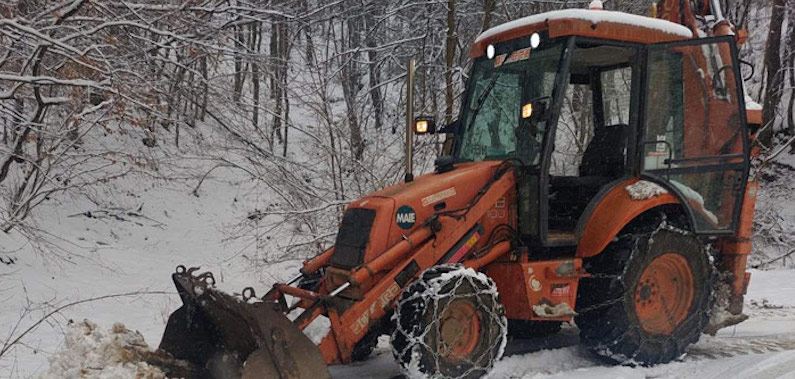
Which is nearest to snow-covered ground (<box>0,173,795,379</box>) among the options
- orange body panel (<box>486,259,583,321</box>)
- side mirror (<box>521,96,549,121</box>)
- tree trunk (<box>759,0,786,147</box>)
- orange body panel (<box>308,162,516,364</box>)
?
orange body panel (<box>486,259,583,321</box>)

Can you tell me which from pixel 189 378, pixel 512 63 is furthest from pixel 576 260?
pixel 189 378

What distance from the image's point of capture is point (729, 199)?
16.5 feet

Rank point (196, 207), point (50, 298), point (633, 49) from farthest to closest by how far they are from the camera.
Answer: point (196, 207), point (50, 298), point (633, 49)

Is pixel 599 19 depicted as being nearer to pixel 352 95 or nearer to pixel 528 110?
pixel 528 110

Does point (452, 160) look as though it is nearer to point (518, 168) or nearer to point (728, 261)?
point (518, 168)

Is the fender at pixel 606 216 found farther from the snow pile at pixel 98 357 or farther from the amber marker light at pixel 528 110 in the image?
the snow pile at pixel 98 357

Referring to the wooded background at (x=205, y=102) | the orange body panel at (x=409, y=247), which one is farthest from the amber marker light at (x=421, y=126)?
the wooded background at (x=205, y=102)

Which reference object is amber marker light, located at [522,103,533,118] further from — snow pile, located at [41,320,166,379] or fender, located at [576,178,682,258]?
snow pile, located at [41,320,166,379]

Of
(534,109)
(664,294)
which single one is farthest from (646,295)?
(534,109)

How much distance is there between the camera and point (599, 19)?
14.3 feet

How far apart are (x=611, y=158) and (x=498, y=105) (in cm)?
114

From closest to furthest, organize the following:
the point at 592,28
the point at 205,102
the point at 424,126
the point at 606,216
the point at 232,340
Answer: the point at 232,340, the point at 592,28, the point at 606,216, the point at 424,126, the point at 205,102

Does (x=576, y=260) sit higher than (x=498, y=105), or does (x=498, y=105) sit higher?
(x=498, y=105)

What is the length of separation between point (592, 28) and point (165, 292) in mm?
4039
